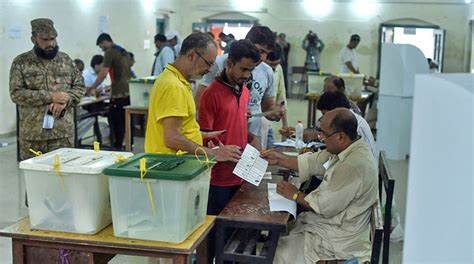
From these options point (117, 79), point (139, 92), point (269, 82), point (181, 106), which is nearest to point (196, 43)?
point (181, 106)

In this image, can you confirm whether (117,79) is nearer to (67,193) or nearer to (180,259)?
(67,193)

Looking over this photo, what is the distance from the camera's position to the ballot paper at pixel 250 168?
2316 mm

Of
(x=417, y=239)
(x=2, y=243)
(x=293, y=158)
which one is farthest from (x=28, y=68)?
(x=417, y=239)

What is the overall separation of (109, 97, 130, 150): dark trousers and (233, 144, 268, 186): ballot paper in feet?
12.9

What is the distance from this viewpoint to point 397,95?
5.96m

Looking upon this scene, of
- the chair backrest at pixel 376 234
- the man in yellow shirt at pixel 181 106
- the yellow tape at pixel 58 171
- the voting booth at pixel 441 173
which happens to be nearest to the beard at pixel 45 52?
the man in yellow shirt at pixel 181 106

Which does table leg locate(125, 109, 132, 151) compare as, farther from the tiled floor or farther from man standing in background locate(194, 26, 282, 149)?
man standing in background locate(194, 26, 282, 149)

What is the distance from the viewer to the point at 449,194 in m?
0.78

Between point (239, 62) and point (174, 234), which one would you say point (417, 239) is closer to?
point (174, 234)

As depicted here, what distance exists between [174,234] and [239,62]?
0.99 m

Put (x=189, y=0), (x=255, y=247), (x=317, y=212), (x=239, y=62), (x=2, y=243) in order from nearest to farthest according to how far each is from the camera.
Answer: (x=317, y=212), (x=255, y=247), (x=239, y=62), (x=2, y=243), (x=189, y=0)

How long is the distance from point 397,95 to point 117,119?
3.10 meters

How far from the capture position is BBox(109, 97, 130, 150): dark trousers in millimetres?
6098

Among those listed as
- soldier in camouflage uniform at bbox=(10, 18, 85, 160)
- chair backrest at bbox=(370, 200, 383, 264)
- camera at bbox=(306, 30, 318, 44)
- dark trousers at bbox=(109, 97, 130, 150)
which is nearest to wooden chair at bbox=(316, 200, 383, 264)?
chair backrest at bbox=(370, 200, 383, 264)
